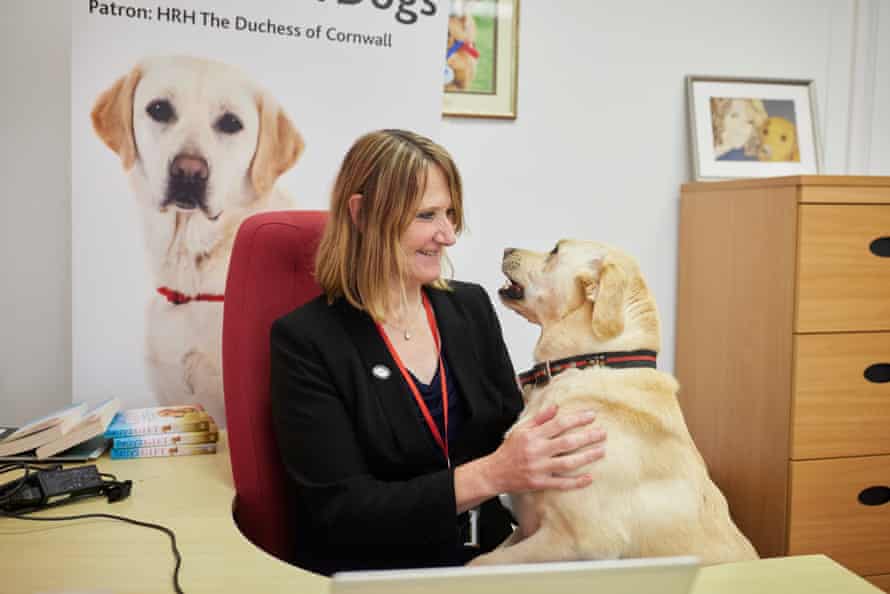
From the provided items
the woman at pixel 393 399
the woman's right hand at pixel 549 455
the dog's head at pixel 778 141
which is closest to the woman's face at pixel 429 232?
the woman at pixel 393 399

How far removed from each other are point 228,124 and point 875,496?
2.14 m

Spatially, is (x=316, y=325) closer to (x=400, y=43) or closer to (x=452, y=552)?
(x=452, y=552)

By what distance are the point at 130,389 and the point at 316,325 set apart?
927mm

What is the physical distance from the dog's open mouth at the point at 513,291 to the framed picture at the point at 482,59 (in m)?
0.97

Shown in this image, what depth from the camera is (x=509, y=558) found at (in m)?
1.36

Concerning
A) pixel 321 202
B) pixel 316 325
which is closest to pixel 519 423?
pixel 316 325

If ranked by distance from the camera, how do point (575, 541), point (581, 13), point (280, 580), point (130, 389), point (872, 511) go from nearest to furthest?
point (280, 580)
point (575, 541)
point (130, 389)
point (872, 511)
point (581, 13)

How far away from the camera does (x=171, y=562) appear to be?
1164 mm

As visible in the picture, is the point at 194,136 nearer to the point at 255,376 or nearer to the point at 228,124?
the point at 228,124

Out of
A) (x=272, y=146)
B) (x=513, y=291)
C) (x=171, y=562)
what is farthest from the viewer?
(x=272, y=146)

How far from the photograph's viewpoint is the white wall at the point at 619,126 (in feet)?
8.40

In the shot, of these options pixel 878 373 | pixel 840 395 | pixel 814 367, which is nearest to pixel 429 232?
pixel 814 367

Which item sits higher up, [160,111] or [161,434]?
[160,111]

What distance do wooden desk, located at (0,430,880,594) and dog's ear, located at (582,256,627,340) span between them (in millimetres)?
507
